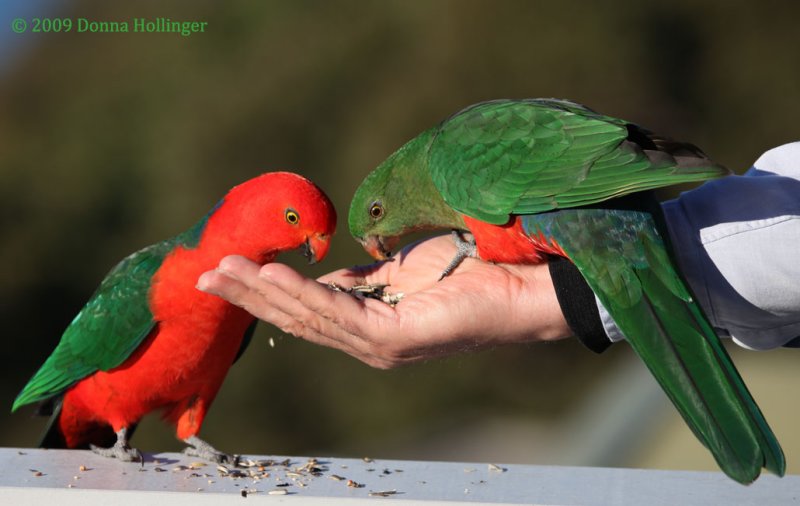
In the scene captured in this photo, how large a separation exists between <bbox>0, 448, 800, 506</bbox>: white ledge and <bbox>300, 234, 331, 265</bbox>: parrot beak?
547 millimetres

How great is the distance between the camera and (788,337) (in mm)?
2252

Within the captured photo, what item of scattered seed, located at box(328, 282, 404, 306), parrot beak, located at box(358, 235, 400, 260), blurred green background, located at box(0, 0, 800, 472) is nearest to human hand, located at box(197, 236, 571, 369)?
scattered seed, located at box(328, 282, 404, 306)

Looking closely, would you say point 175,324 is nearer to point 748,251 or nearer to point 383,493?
point 383,493

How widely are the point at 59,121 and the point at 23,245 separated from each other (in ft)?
2.67

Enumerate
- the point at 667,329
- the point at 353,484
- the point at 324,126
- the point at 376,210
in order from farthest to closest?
the point at 324,126, the point at 376,210, the point at 353,484, the point at 667,329

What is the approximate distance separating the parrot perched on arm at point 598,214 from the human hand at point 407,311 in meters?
0.12

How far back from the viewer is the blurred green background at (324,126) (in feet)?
19.0

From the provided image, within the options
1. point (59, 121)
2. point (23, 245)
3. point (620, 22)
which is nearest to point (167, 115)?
point (59, 121)

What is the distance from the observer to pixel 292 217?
2520 mm

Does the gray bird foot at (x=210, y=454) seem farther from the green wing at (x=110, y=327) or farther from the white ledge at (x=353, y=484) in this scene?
the green wing at (x=110, y=327)

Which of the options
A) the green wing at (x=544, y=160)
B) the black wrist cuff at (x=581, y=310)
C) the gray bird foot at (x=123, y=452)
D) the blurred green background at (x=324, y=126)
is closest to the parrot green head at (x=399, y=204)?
the green wing at (x=544, y=160)

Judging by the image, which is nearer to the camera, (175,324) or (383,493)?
(383,493)

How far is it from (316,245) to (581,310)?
744 mm

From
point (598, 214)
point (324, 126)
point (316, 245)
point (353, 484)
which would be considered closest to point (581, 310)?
point (598, 214)
